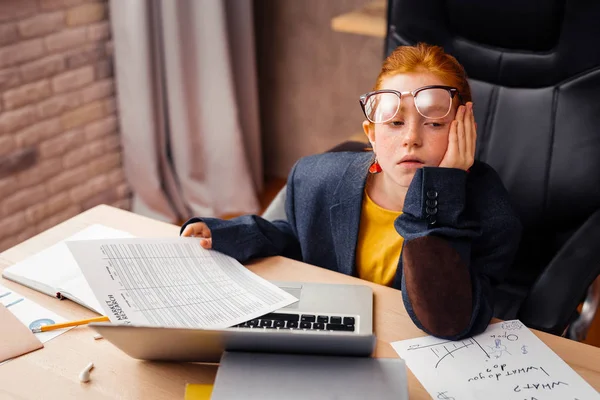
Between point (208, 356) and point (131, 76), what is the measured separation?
73.0 inches

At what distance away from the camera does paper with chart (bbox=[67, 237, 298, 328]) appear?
1021 mm

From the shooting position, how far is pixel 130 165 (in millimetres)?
2771

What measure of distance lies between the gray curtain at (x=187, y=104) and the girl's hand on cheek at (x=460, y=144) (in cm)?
164

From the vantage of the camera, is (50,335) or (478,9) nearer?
(50,335)

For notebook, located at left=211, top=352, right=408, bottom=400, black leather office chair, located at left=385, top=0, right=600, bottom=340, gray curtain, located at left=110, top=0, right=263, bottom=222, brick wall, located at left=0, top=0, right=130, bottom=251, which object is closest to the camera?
notebook, located at left=211, top=352, right=408, bottom=400

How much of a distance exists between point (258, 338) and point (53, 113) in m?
1.81

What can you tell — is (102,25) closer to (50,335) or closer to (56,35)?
(56,35)

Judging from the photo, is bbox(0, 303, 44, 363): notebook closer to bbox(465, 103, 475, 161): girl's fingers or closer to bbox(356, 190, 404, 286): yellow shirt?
bbox(356, 190, 404, 286): yellow shirt

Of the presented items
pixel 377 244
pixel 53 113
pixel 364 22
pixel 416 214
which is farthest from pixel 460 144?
pixel 53 113

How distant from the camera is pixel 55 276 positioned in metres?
1.17

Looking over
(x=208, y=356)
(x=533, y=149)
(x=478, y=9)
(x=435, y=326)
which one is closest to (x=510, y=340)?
(x=435, y=326)

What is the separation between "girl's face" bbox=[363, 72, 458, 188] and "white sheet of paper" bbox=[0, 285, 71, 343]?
582 mm

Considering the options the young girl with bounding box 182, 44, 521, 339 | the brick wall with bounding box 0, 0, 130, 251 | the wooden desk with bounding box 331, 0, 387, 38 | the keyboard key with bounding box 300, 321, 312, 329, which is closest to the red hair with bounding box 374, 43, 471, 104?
the young girl with bounding box 182, 44, 521, 339

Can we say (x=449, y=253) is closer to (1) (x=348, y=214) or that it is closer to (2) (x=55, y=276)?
(1) (x=348, y=214)
